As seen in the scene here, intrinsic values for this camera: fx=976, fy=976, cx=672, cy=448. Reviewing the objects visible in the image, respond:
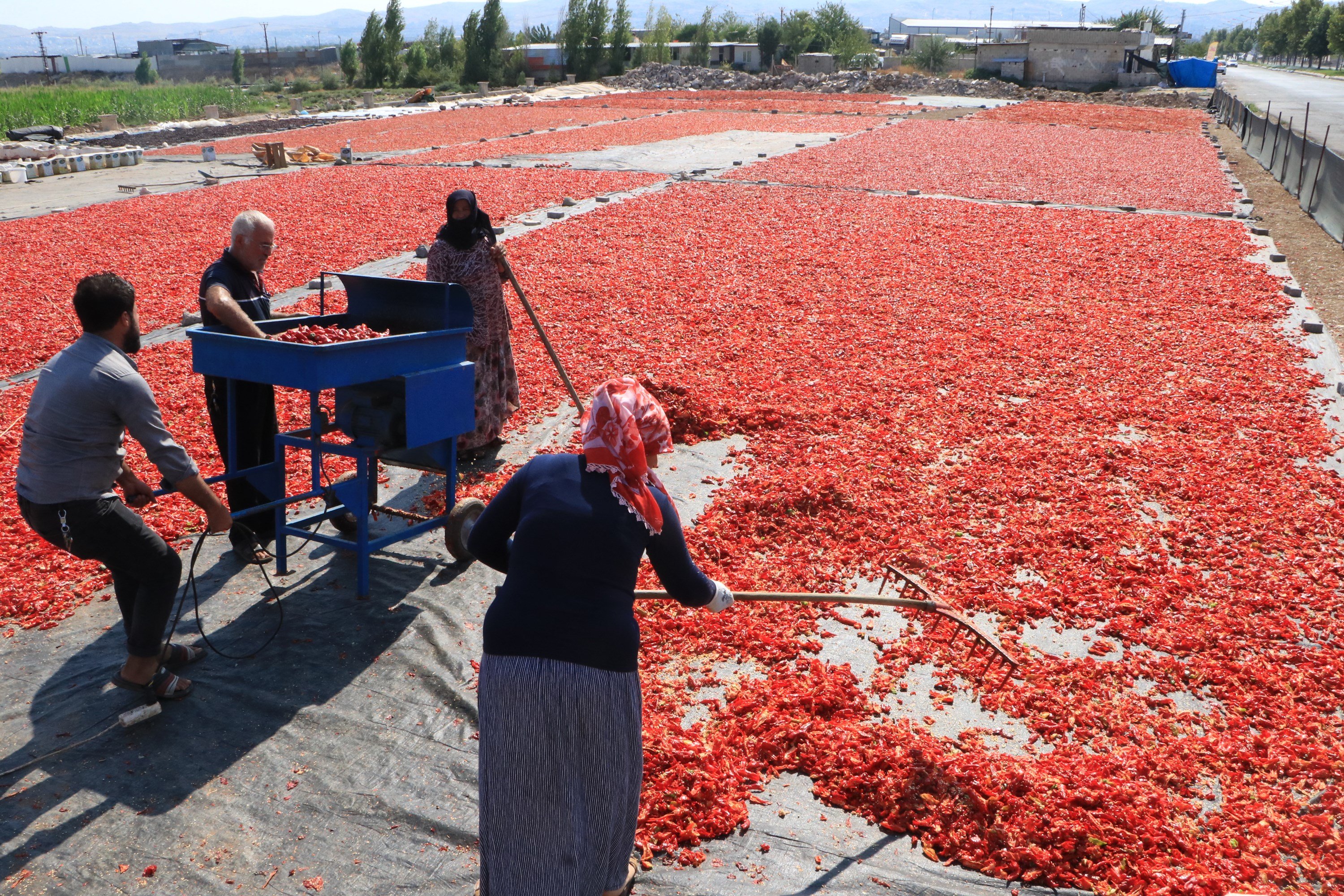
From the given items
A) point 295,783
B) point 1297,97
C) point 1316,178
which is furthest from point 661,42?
point 295,783

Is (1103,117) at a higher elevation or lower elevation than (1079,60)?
lower

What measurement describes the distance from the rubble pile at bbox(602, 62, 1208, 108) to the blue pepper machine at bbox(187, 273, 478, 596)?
52.7m

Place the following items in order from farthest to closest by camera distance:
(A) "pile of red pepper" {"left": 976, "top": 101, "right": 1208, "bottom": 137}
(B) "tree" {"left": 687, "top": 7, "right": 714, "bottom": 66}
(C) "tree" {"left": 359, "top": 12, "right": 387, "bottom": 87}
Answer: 1. (B) "tree" {"left": 687, "top": 7, "right": 714, "bottom": 66}
2. (C) "tree" {"left": 359, "top": 12, "right": 387, "bottom": 87}
3. (A) "pile of red pepper" {"left": 976, "top": 101, "right": 1208, "bottom": 137}

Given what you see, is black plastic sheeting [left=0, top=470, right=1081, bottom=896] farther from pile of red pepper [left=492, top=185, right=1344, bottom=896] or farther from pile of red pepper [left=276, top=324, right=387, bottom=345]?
pile of red pepper [left=276, top=324, right=387, bottom=345]

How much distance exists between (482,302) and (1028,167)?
21492 mm

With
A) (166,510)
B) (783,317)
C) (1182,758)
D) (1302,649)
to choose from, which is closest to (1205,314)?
(783,317)

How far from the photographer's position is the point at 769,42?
7731 centimetres

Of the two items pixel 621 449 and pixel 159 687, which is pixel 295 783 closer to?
pixel 159 687

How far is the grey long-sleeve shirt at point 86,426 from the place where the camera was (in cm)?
396

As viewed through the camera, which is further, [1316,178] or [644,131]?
[644,131]

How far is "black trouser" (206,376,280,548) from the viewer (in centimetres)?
582

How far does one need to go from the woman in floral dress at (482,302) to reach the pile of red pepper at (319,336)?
107 cm

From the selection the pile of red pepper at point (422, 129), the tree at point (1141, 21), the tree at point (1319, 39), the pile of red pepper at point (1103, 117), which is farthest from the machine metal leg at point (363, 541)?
the tree at point (1319, 39)

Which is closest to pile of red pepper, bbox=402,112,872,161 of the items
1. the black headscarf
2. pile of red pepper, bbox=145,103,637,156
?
pile of red pepper, bbox=145,103,637,156
